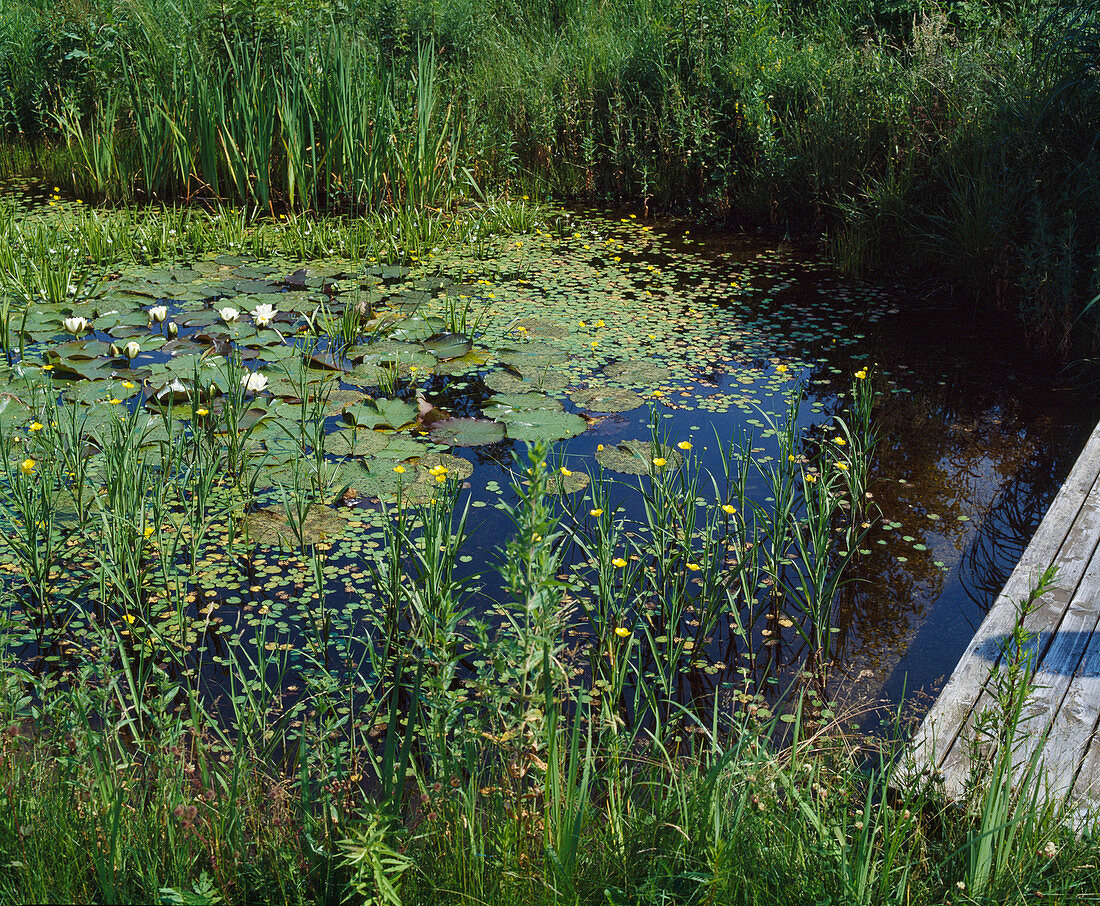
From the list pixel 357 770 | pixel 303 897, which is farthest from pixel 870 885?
pixel 357 770

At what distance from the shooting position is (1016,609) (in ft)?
6.88

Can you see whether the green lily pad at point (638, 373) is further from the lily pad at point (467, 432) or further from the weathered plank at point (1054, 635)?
the weathered plank at point (1054, 635)

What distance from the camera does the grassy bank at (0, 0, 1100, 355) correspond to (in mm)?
4445

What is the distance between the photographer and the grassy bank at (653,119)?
4.45 metres

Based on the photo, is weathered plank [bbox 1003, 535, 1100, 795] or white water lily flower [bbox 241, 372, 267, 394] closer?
weathered plank [bbox 1003, 535, 1100, 795]

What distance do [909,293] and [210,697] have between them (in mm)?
4431

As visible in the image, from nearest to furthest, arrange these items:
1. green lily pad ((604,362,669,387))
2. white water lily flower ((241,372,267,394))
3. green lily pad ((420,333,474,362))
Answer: white water lily flower ((241,372,267,394)) < green lily pad ((604,362,669,387)) < green lily pad ((420,333,474,362))

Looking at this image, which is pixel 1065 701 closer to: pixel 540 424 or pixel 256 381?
pixel 540 424

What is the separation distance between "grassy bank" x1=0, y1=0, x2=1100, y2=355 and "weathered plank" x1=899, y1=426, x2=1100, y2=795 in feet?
6.04

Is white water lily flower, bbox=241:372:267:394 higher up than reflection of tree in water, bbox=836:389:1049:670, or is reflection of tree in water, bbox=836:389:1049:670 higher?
white water lily flower, bbox=241:372:267:394

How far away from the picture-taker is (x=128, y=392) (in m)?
3.47

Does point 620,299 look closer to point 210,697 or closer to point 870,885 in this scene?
point 210,697

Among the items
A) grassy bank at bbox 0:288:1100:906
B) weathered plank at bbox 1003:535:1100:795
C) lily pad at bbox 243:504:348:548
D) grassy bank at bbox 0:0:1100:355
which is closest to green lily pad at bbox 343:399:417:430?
grassy bank at bbox 0:288:1100:906

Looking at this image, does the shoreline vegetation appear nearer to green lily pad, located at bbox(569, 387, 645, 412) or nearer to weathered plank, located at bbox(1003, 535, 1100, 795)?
weathered plank, located at bbox(1003, 535, 1100, 795)
